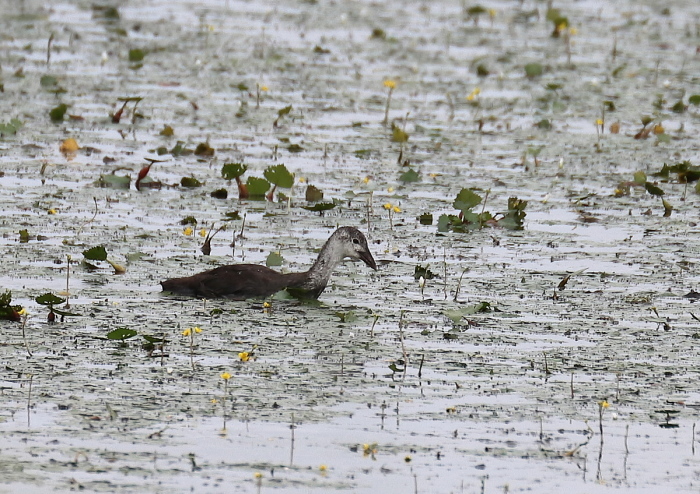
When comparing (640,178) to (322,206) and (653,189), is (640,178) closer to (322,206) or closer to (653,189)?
(653,189)

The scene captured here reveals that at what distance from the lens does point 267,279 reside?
9.39 m

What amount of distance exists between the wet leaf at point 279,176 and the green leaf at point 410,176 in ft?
5.58

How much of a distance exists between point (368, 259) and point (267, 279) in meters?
0.83

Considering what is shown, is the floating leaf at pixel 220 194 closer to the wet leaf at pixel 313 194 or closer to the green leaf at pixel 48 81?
the wet leaf at pixel 313 194

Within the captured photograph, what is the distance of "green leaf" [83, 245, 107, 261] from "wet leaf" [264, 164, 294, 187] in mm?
2364

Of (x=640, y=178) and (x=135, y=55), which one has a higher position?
(x=135, y=55)

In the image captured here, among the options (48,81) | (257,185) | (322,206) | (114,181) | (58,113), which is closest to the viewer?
(322,206)

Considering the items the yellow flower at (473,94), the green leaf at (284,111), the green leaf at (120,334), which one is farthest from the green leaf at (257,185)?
the yellow flower at (473,94)

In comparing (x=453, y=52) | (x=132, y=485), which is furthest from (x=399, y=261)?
(x=453, y=52)

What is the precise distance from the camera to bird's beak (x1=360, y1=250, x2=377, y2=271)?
9.81 meters

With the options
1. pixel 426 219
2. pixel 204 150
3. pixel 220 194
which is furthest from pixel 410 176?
pixel 204 150

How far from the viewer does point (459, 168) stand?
14.0 metres

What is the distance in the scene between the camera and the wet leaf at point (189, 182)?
41.1 ft

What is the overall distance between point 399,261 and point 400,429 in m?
3.70
